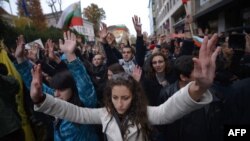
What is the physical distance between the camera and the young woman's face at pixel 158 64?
390 cm

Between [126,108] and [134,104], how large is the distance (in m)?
0.11

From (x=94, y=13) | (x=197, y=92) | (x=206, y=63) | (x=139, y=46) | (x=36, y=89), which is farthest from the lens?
(x=94, y=13)

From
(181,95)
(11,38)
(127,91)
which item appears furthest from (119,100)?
(11,38)

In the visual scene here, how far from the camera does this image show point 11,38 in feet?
63.1

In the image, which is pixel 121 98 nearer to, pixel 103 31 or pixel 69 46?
pixel 69 46

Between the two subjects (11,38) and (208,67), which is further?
(11,38)

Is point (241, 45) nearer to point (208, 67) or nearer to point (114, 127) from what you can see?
point (208, 67)

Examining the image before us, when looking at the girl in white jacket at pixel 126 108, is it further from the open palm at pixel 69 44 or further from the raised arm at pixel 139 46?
the raised arm at pixel 139 46

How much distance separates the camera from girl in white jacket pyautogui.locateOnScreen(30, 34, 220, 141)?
187 centimetres

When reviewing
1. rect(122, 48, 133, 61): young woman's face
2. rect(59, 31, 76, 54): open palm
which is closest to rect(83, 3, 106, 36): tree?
rect(122, 48, 133, 61): young woman's face

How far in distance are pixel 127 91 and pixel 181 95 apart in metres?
0.48

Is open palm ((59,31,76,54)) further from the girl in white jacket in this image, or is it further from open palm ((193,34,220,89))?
open palm ((193,34,220,89))

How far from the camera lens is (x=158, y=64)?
390 cm

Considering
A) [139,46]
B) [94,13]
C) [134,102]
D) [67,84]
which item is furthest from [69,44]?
[94,13]
